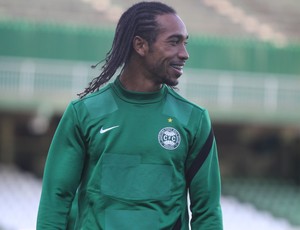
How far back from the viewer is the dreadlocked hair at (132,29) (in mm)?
3076

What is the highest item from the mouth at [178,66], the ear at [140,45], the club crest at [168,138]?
the ear at [140,45]

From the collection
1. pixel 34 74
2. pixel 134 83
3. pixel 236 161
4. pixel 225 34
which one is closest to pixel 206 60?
pixel 225 34

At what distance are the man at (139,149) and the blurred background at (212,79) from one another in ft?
46.6

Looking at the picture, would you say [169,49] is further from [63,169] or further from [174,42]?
[63,169]

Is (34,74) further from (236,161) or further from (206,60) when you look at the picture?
(236,161)

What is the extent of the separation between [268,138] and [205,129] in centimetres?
2313

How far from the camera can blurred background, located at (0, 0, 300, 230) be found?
20.7m

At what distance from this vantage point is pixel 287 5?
1097 inches

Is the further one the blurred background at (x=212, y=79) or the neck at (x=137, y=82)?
the blurred background at (x=212, y=79)

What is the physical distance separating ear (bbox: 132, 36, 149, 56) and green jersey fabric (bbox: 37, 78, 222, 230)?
14cm

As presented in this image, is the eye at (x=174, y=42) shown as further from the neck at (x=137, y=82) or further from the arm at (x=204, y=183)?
the arm at (x=204, y=183)

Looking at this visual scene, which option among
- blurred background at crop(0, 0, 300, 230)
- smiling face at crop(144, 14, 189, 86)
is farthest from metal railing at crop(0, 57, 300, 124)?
smiling face at crop(144, 14, 189, 86)

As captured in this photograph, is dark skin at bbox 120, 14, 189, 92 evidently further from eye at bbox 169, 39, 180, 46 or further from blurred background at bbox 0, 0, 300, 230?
blurred background at bbox 0, 0, 300, 230

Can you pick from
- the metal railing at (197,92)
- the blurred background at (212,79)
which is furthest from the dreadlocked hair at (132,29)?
the metal railing at (197,92)
